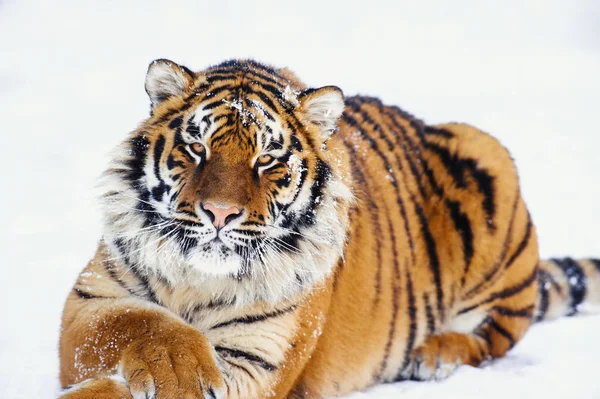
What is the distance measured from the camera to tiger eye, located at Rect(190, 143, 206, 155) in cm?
235

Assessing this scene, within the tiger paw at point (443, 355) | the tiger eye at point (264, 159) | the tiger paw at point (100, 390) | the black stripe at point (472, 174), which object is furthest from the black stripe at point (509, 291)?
the tiger paw at point (100, 390)

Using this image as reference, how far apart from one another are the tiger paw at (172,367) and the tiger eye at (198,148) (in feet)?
1.97

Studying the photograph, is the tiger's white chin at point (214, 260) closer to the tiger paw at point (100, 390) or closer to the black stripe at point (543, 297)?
the tiger paw at point (100, 390)

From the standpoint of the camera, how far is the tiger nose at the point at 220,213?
2.17 m

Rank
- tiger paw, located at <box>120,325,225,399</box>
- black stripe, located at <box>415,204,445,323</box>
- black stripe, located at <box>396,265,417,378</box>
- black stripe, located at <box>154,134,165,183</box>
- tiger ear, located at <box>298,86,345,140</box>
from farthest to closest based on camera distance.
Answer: black stripe, located at <box>415,204,445,323</box>
black stripe, located at <box>396,265,417,378</box>
tiger ear, located at <box>298,86,345,140</box>
black stripe, located at <box>154,134,165,183</box>
tiger paw, located at <box>120,325,225,399</box>

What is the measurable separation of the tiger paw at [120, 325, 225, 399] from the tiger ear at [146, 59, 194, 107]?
89 cm

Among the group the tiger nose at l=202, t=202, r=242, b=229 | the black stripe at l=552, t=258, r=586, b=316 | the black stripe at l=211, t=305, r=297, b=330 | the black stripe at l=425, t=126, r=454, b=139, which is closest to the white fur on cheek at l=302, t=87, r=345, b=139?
the tiger nose at l=202, t=202, r=242, b=229

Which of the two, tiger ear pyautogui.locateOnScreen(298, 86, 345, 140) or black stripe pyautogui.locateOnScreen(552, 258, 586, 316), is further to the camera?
black stripe pyautogui.locateOnScreen(552, 258, 586, 316)

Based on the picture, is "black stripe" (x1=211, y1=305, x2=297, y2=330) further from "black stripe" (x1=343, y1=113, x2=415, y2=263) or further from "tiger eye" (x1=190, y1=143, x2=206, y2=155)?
"black stripe" (x1=343, y1=113, x2=415, y2=263)

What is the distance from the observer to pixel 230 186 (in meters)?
2.21

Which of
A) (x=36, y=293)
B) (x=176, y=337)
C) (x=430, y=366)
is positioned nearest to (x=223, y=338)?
(x=176, y=337)

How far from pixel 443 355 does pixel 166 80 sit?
1.77m

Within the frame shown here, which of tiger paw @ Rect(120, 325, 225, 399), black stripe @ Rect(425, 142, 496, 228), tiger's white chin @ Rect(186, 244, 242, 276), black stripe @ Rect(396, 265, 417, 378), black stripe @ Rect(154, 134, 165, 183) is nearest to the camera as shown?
tiger paw @ Rect(120, 325, 225, 399)

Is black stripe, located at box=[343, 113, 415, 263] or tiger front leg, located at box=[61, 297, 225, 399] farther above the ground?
black stripe, located at box=[343, 113, 415, 263]
